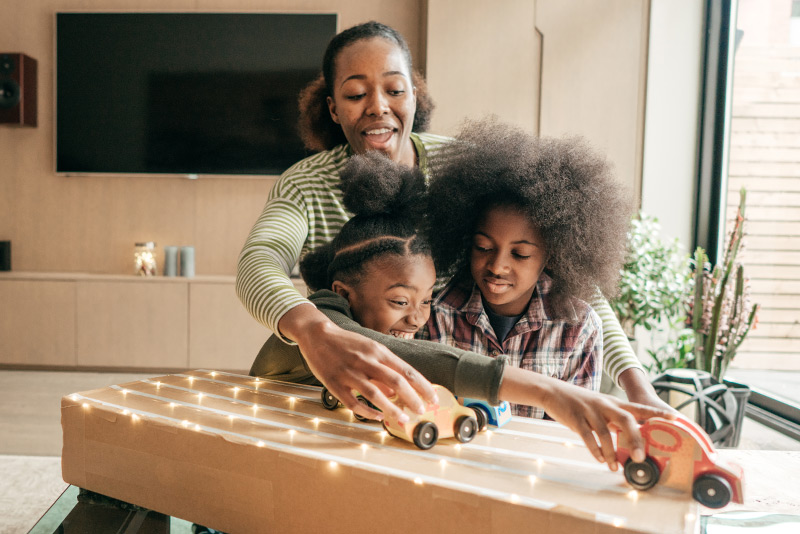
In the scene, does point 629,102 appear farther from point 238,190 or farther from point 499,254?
point 499,254

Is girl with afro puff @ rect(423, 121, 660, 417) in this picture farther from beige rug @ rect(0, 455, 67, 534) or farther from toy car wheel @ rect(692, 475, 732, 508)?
beige rug @ rect(0, 455, 67, 534)

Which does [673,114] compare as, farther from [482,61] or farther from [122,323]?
[122,323]

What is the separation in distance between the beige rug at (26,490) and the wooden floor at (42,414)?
3.43ft

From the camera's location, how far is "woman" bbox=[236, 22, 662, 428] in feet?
2.31

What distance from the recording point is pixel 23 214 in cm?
389

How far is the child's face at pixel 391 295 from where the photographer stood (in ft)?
3.33

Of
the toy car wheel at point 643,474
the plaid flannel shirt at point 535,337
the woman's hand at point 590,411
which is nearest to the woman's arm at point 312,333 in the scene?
the woman's hand at point 590,411

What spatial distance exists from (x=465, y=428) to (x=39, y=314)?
3.58 m

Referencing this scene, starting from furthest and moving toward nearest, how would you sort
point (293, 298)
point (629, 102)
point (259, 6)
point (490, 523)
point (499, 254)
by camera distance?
point (259, 6), point (629, 102), point (499, 254), point (293, 298), point (490, 523)

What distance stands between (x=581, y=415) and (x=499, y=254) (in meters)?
0.43

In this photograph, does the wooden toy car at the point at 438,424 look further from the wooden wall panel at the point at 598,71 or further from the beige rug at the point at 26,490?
the wooden wall panel at the point at 598,71

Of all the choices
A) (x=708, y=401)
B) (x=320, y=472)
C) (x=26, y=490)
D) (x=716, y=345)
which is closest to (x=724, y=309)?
(x=716, y=345)

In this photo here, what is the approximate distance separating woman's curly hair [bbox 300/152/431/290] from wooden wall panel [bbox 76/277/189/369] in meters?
2.70

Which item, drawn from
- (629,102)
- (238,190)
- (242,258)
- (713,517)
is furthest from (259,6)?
(713,517)
